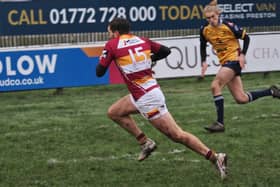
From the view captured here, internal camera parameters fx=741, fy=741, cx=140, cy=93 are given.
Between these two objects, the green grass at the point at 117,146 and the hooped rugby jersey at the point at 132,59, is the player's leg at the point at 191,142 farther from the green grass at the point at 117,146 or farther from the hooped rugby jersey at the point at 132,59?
the hooped rugby jersey at the point at 132,59

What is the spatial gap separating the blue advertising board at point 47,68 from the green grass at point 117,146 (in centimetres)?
77

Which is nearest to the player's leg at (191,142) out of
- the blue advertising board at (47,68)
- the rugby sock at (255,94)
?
the rugby sock at (255,94)

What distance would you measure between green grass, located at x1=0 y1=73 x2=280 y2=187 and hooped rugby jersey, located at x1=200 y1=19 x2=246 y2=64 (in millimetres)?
1131

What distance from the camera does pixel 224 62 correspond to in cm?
1101

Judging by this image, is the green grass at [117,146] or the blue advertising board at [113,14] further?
the blue advertising board at [113,14]

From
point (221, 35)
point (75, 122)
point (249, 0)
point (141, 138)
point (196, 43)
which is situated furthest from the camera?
point (249, 0)

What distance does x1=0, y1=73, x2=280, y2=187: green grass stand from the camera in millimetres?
7988

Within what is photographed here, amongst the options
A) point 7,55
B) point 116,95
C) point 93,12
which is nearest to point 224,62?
point 116,95

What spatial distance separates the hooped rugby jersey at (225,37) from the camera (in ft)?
35.7

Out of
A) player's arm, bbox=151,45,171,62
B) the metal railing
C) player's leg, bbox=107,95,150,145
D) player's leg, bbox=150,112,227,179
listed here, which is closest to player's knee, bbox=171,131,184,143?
player's leg, bbox=150,112,227,179

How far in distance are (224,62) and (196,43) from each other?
292 inches

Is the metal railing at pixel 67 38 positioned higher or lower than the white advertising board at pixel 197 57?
higher

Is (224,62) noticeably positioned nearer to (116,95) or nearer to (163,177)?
(163,177)

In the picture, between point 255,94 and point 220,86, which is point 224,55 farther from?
point 255,94
